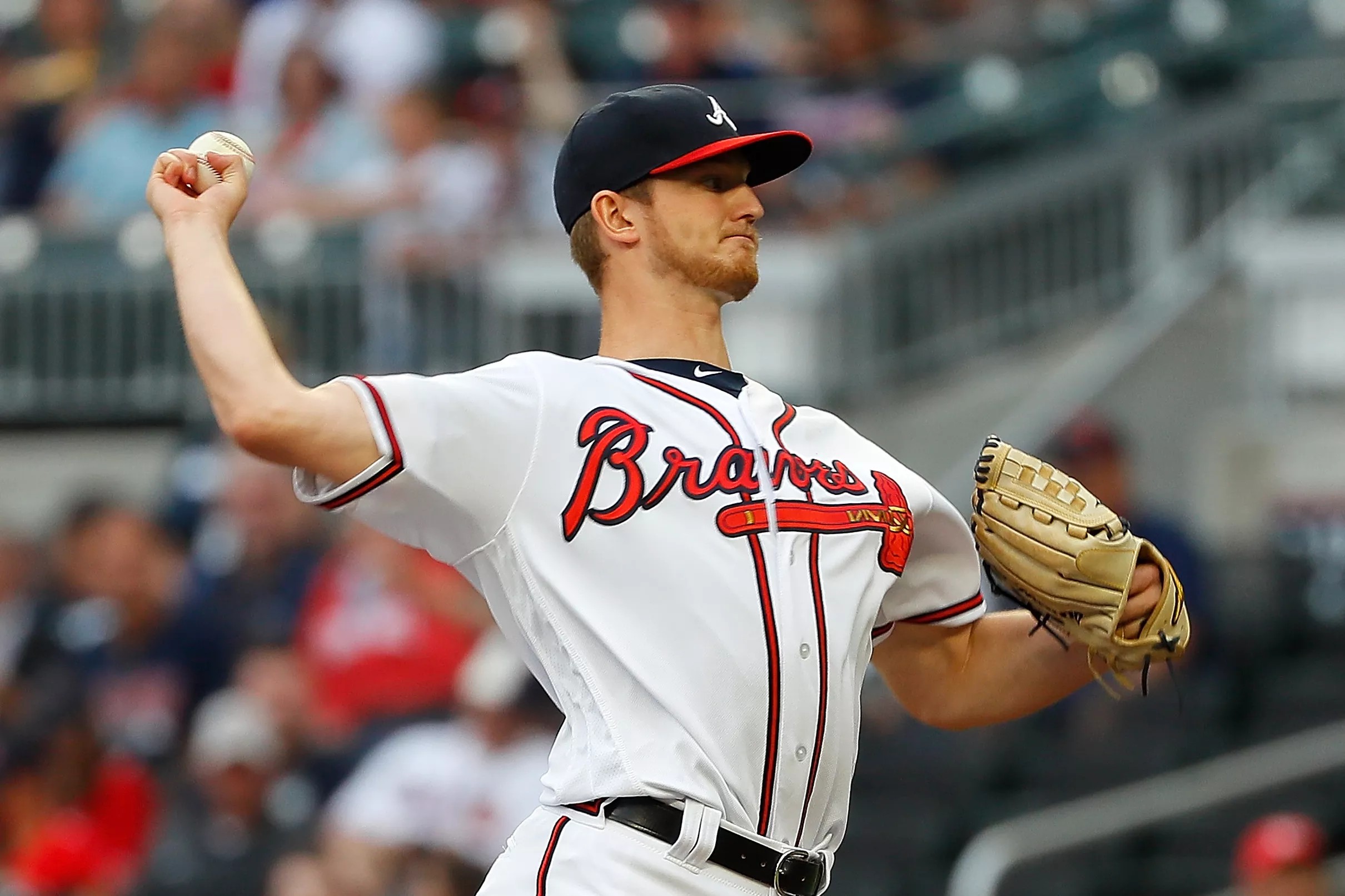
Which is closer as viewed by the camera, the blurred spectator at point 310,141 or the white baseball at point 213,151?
the white baseball at point 213,151

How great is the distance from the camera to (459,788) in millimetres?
6074

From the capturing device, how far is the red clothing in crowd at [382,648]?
22.7 feet

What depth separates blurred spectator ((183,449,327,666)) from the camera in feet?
24.8

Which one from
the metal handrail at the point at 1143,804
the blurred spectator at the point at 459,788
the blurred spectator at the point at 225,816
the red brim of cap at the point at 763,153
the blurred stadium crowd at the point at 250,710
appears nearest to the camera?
the red brim of cap at the point at 763,153

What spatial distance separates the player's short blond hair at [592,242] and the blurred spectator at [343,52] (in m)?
6.12

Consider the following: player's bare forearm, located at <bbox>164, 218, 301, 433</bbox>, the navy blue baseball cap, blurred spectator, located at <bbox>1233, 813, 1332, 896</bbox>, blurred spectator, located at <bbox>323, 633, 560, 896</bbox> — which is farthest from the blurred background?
player's bare forearm, located at <bbox>164, 218, 301, 433</bbox>

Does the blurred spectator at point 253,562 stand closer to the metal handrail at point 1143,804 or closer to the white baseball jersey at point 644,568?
the metal handrail at point 1143,804

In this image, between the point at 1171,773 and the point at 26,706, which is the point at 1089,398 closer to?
the point at 1171,773

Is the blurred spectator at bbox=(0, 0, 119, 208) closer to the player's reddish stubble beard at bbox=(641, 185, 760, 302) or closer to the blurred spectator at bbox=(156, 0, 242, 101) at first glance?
the blurred spectator at bbox=(156, 0, 242, 101)

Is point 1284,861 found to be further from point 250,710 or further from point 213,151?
point 213,151

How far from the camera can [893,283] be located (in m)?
8.76

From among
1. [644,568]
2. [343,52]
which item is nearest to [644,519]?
[644,568]

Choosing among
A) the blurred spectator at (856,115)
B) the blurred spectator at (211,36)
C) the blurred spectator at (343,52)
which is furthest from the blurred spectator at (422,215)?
the blurred spectator at (211,36)

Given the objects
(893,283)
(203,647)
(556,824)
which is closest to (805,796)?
(556,824)
